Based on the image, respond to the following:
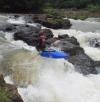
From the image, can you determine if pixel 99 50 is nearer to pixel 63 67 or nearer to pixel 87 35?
pixel 87 35

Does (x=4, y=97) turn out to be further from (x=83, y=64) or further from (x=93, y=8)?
(x=93, y=8)

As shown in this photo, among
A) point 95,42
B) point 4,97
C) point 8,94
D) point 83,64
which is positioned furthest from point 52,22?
point 4,97

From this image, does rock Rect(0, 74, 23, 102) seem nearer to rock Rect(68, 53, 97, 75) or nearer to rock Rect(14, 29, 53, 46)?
rock Rect(68, 53, 97, 75)

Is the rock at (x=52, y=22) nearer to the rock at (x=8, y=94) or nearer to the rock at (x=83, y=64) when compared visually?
the rock at (x=83, y=64)

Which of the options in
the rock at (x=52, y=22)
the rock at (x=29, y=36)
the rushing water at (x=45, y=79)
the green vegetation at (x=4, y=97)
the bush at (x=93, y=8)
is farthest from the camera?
the bush at (x=93, y=8)

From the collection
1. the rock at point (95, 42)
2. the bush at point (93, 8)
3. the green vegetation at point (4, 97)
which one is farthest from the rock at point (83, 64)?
the bush at point (93, 8)

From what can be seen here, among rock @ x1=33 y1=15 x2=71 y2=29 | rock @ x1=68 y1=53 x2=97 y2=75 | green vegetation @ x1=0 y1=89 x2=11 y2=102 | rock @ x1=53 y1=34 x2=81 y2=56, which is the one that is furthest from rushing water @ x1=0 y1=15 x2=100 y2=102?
rock @ x1=33 y1=15 x2=71 y2=29

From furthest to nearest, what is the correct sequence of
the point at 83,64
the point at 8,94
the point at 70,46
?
1. the point at 70,46
2. the point at 83,64
3. the point at 8,94

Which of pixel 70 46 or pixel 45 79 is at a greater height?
pixel 45 79

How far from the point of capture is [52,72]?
12.1 meters

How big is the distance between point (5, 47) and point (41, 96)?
15.1 feet

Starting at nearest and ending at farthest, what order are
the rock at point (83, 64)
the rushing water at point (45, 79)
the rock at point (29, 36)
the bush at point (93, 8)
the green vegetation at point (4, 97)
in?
1. the green vegetation at point (4, 97)
2. the rushing water at point (45, 79)
3. the rock at point (83, 64)
4. the rock at point (29, 36)
5. the bush at point (93, 8)

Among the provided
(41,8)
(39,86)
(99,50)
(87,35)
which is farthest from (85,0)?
(39,86)

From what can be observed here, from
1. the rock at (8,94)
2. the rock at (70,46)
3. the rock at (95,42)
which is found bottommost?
the rock at (95,42)
